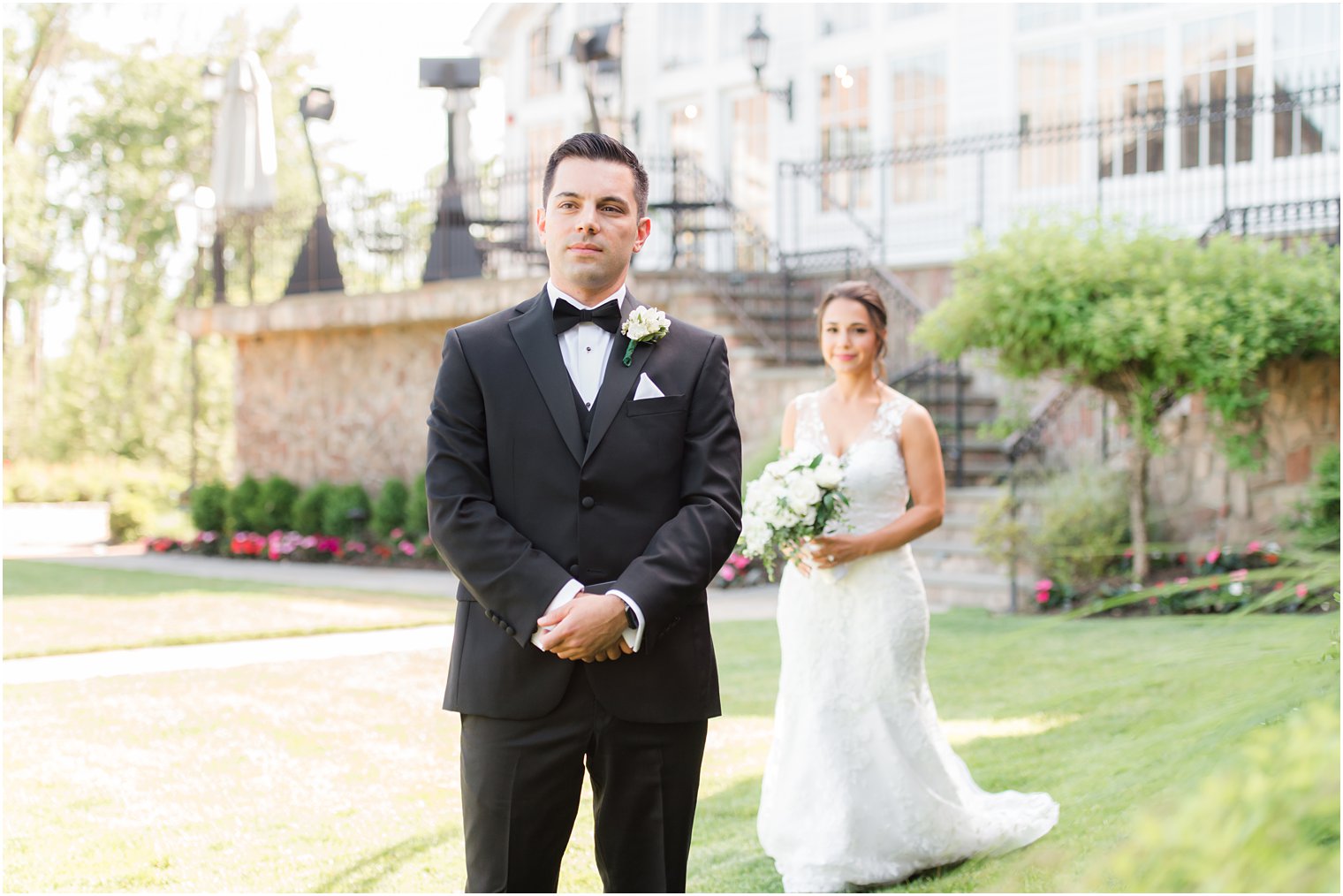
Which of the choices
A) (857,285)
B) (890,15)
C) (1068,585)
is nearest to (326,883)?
(857,285)

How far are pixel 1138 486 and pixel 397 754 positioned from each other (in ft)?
21.7

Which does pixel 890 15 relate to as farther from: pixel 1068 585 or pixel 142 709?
pixel 142 709

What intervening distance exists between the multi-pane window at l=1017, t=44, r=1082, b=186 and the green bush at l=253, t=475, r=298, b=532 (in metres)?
10.2

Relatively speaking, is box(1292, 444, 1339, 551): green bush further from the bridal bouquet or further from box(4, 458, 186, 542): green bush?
A: box(4, 458, 186, 542): green bush

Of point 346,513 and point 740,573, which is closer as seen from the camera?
point 740,573

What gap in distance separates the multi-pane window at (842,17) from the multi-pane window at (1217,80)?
451 centimetres

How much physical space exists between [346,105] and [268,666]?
2988 cm

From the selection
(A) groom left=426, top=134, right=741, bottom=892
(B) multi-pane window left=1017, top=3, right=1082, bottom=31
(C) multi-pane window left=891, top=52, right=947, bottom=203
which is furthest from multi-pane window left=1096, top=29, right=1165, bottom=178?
(A) groom left=426, top=134, right=741, bottom=892

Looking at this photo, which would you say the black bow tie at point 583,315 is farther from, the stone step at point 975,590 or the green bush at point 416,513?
the green bush at point 416,513

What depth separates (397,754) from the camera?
6.05m

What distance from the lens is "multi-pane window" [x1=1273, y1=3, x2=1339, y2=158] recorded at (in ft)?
46.0

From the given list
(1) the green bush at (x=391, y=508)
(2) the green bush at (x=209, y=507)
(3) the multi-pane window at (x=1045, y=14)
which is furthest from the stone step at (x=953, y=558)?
(2) the green bush at (x=209, y=507)

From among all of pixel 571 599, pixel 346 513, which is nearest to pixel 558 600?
pixel 571 599

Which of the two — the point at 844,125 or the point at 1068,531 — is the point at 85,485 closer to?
the point at 844,125
